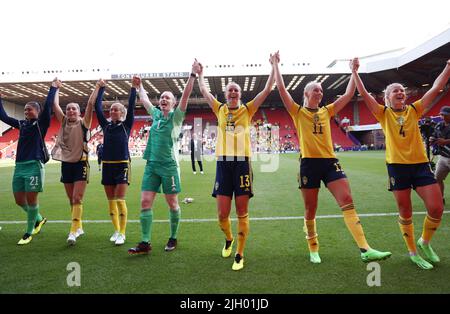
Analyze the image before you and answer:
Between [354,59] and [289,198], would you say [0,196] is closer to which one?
[289,198]

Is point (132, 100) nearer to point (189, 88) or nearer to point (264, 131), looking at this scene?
point (189, 88)

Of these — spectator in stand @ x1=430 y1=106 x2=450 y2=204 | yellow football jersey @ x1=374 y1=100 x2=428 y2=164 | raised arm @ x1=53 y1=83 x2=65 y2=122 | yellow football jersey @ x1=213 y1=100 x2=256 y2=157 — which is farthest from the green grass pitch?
raised arm @ x1=53 y1=83 x2=65 y2=122

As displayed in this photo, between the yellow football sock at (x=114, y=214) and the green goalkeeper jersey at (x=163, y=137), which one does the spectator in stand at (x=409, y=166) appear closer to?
the green goalkeeper jersey at (x=163, y=137)

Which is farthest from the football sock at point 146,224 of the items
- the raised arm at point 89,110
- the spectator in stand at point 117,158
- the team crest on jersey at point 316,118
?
the team crest on jersey at point 316,118

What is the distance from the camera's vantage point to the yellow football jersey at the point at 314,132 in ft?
13.6

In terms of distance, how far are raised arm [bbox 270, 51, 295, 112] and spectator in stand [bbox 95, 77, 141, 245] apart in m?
2.07

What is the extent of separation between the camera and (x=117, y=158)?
17.2 feet

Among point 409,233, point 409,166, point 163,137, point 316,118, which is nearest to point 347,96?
point 316,118

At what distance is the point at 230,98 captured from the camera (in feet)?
14.4

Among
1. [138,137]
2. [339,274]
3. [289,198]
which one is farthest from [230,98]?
[138,137]

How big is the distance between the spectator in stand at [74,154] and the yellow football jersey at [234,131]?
2274mm

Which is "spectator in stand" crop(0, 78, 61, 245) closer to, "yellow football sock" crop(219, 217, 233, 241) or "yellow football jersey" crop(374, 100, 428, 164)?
"yellow football sock" crop(219, 217, 233, 241)

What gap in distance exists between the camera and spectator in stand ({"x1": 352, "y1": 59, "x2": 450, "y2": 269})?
395 centimetres

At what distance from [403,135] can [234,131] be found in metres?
1.98
